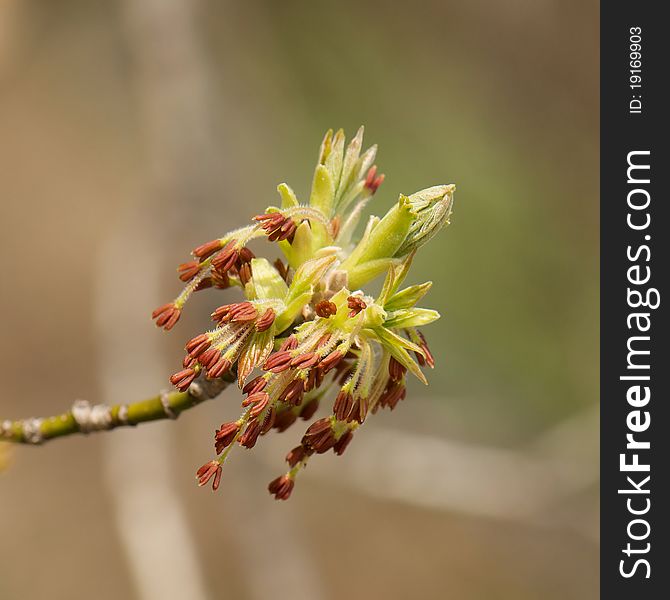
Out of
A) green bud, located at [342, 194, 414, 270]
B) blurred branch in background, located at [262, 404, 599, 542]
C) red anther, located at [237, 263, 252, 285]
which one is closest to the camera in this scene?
green bud, located at [342, 194, 414, 270]

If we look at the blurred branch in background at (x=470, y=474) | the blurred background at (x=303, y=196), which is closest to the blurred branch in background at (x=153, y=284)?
the blurred background at (x=303, y=196)

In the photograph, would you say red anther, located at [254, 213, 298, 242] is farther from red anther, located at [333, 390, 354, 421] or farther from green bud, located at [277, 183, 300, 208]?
red anther, located at [333, 390, 354, 421]

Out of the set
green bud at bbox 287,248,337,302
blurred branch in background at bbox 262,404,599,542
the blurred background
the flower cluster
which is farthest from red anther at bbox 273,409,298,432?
blurred branch in background at bbox 262,404,599,542

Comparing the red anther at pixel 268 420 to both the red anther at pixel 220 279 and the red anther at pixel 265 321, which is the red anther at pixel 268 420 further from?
the red anther at pixel 220 279

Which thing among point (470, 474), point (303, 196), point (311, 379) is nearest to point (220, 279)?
point (311, 379)

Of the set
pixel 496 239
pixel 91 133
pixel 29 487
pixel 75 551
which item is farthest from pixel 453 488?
pixel 91 133

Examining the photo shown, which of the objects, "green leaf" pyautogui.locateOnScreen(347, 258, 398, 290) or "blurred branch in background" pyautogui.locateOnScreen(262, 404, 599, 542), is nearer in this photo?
"green leaf" pyautogui.locateOnScreen(347, 258, 398, 290)

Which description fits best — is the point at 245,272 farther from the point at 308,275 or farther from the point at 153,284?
the point at 153,284
